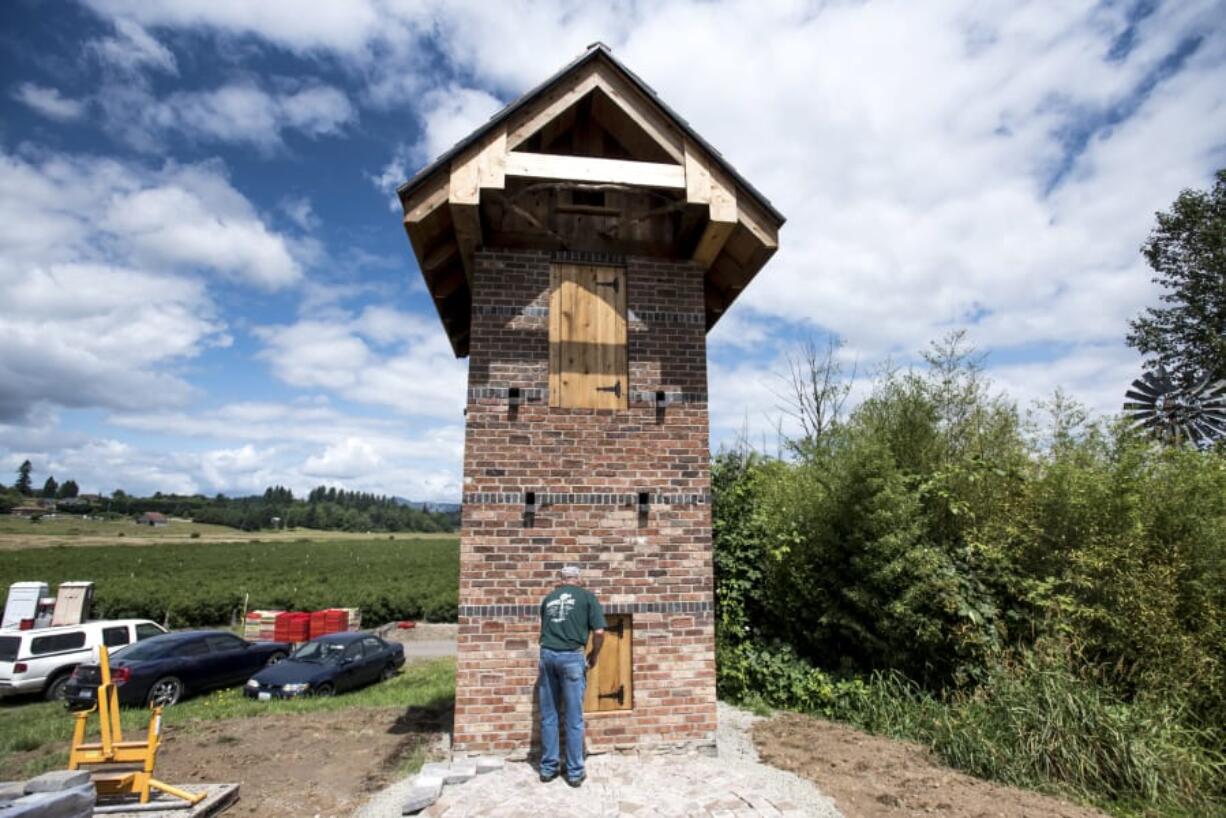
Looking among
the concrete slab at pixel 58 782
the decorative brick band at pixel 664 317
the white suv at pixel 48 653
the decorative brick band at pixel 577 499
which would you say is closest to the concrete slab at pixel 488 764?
the decorative brick band at pixel 577 499

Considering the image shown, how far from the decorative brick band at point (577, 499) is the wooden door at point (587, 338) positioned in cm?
95

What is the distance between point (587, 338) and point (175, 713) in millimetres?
10574

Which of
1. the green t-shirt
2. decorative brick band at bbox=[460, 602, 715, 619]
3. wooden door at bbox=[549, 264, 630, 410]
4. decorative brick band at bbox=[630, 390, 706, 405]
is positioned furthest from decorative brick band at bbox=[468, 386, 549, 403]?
decorative brick band at bbox=[460, 602, 715, 619]

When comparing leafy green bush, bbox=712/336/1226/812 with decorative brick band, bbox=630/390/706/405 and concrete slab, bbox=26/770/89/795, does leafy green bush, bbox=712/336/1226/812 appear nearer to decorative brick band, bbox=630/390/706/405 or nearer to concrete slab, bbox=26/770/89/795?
decorative brick band, bbox=630/390/706/405

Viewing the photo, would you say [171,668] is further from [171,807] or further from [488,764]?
[488,764]

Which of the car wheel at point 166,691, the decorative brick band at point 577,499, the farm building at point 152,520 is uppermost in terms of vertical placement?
the decorative brick band at point 577,499

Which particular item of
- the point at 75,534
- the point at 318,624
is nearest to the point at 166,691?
the point at 318,624

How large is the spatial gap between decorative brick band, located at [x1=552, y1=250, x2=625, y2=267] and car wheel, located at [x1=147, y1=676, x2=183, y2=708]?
1229 cm

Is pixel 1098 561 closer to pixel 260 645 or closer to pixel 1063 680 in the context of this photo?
pixel 1063 680

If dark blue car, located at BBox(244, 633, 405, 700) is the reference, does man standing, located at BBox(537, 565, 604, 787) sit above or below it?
above

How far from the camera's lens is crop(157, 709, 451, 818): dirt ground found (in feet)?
19.6

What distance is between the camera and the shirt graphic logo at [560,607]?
555 centimetres

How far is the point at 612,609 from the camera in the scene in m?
6.20

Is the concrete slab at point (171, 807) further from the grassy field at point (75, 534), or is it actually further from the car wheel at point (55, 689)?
the grassy field at point (75, 534)
